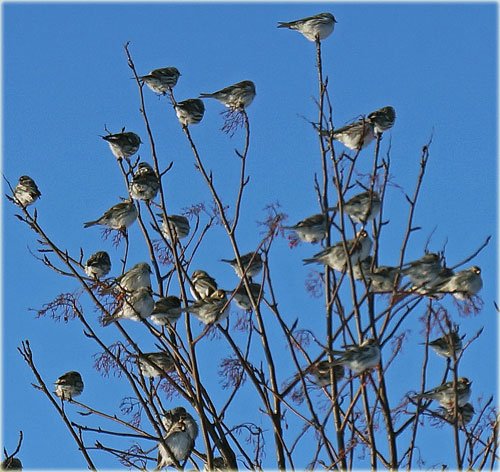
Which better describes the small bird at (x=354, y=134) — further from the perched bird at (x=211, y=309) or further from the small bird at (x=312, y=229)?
the perched bird at (x=211, y=309)

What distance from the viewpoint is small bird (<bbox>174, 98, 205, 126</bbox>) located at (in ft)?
21.4

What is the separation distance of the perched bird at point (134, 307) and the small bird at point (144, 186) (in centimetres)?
79

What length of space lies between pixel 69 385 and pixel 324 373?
1.90 metres

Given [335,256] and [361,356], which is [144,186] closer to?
[335,256]

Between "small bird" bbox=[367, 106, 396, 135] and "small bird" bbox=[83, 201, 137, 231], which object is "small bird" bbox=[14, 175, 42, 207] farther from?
"small bird" bbox=[367, 106, 396, 135]

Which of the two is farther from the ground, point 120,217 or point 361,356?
point 120,217

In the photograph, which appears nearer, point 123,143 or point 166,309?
point 166,309

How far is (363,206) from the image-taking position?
5430 mm

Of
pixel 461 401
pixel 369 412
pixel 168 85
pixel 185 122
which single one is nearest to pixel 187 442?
pixel 369 412

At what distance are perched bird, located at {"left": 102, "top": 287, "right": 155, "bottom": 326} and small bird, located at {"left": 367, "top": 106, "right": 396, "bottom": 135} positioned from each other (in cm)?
155

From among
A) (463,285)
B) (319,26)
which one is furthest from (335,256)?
(319,26)

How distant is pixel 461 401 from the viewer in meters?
5.93

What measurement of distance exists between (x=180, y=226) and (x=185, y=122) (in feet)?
2.01

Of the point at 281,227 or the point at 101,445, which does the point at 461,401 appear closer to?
the point at 281,227
